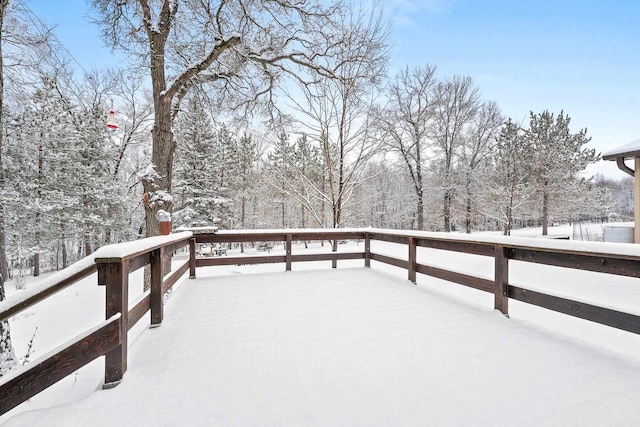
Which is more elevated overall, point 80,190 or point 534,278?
point 80,190

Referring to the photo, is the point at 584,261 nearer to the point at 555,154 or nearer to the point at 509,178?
the point at 509,178

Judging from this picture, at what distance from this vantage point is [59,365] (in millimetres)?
1533

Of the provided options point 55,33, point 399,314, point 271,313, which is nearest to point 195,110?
point 55,33

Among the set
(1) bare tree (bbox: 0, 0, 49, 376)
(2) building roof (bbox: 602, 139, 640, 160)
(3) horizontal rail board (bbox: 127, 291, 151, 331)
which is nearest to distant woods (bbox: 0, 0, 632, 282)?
(1) bare tree (bbox: 0, 0, 49, 376)

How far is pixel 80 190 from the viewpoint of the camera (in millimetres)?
13375

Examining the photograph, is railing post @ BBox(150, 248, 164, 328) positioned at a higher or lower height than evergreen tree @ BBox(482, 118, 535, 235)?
lower

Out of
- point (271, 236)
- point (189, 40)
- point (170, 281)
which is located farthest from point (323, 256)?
point (189, 40)

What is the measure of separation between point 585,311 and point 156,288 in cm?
360

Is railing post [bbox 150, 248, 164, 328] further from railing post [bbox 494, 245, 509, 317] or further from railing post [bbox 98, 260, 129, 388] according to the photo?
railing post [bbox 494, 245, 509, 317]

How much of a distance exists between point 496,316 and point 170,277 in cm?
359

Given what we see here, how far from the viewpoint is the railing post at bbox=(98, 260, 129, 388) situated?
67.1 inches

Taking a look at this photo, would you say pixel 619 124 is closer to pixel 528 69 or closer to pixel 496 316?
pixel 528 69

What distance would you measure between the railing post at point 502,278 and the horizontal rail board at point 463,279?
8 cm

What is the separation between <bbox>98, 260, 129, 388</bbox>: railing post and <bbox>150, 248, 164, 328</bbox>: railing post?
2.85ft
